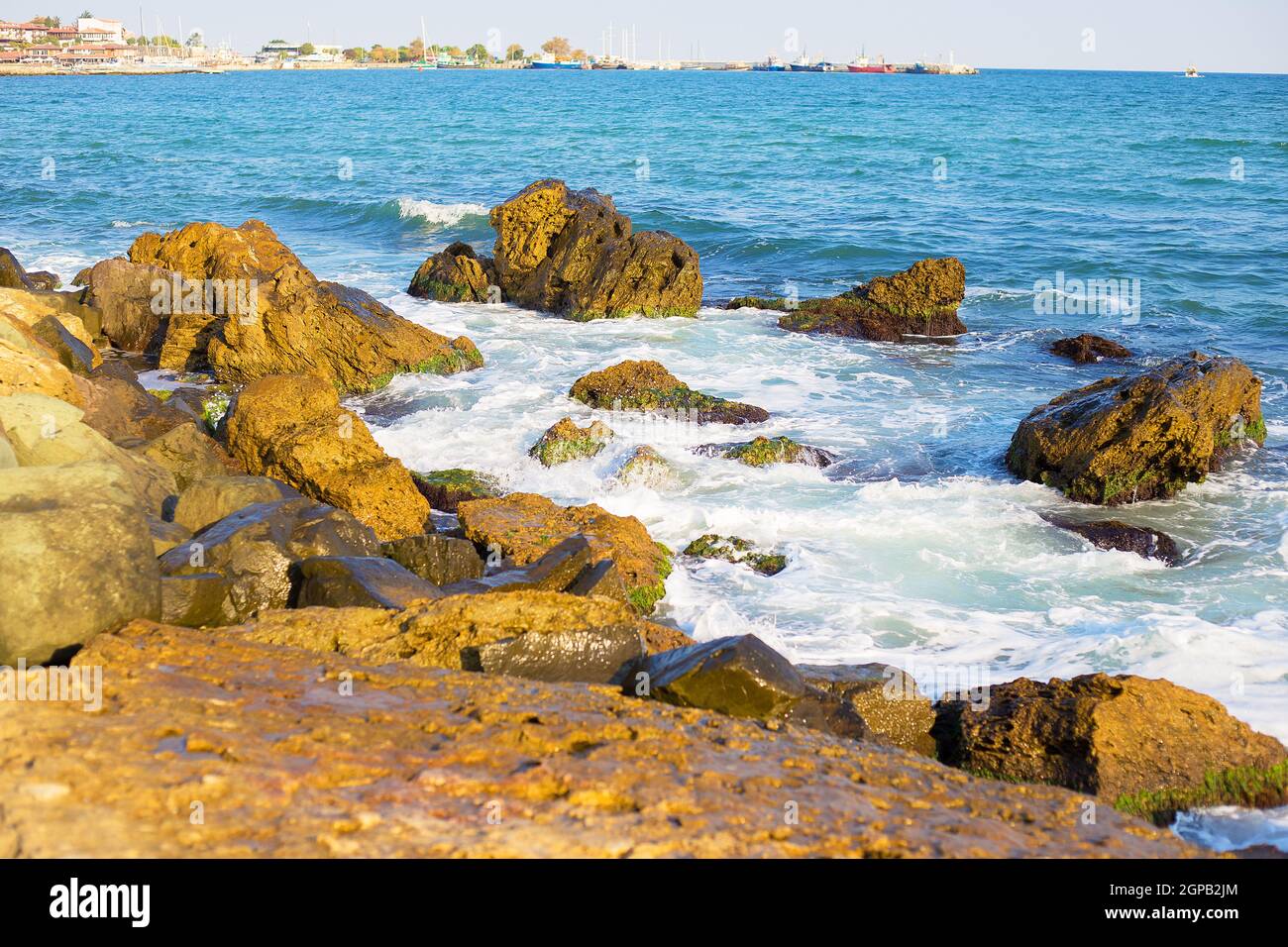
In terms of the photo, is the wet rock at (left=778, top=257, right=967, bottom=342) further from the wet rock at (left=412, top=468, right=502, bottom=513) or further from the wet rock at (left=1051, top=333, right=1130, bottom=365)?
the wet rock at (left=412, top=468, right=502, bottom=513)

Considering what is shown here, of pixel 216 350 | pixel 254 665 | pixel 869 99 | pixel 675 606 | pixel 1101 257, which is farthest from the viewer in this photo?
pixel 869 99

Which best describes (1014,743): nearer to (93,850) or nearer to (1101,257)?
(93,850)

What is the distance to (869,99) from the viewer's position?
84500mm

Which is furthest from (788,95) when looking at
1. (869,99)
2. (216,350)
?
(216,350)

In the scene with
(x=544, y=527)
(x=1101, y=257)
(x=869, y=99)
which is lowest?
(x=544, y=527)

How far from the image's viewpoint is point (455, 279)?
67.1 ft

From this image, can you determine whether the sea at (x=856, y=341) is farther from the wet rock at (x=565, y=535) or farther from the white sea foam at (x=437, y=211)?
the wet rock at (x=565, y=535)

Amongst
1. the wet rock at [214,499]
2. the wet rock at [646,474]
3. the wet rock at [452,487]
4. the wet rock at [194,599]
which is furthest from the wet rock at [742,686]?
the wet rock at [646,474]

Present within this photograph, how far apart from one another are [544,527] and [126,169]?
119 feet

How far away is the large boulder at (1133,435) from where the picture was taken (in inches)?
445

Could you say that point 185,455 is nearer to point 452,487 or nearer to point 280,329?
point 452,487

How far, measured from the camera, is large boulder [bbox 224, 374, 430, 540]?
967cm

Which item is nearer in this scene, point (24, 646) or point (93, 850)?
point (93, 850)
